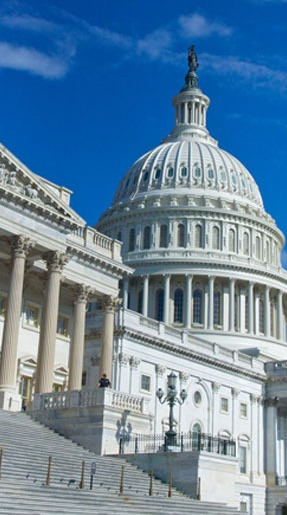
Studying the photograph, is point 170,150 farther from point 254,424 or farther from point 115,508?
point 115,508

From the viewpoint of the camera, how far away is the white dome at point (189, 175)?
106 m

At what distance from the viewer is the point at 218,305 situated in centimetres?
9925

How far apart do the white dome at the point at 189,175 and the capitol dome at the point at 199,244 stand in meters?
0.14

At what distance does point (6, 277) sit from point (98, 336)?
16101 mm

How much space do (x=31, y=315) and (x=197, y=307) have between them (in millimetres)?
47899

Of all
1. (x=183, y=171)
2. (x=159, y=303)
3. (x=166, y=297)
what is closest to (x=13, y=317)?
(x=166, y=297)

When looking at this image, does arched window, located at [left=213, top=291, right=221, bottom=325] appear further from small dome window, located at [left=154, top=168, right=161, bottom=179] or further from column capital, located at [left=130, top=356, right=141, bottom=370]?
column capital, located at [left=130, top=356, right=141, bottom=370]

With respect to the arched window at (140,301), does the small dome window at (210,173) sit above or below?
above

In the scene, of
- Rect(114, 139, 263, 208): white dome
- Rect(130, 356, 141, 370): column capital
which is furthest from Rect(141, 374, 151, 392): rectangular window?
Rect(114, 139, 263, 208): white dome

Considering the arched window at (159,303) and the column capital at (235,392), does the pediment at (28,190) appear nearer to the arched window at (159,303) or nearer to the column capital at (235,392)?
the column capital at (235,392)

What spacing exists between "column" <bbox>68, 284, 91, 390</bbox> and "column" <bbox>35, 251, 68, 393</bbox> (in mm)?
3881

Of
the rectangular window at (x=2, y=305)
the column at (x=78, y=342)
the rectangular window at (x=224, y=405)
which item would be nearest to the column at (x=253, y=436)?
the rectangular window at (x=224, y=405)

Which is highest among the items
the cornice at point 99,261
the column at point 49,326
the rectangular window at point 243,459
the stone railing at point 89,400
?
the cornice at point 99,261

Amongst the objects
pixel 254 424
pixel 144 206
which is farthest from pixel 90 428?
pixel 144 206
